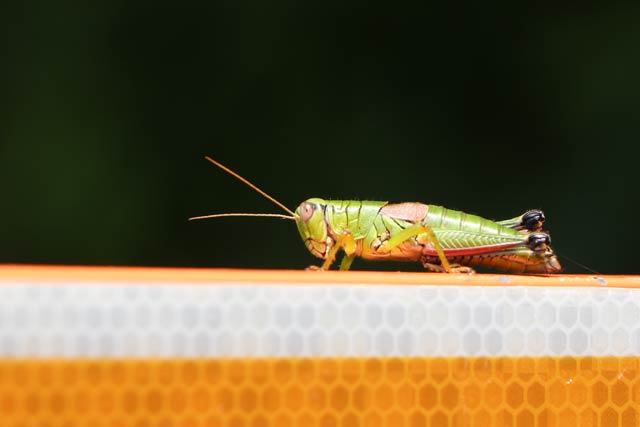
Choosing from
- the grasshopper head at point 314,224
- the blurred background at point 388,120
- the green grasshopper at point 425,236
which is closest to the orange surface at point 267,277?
the green grasshopper at point 425,236

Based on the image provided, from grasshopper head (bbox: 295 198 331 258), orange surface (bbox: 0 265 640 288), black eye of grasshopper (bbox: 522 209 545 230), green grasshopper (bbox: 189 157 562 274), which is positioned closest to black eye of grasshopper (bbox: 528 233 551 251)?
green grasshopper (bbox: 189 157 562 274)

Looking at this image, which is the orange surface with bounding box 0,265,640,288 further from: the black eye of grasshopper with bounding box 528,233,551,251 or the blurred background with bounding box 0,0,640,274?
the blurred background with bounding box 0,0,640,274

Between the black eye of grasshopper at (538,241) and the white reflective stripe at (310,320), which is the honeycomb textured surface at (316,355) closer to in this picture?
the white reflective stripe at (310,320)

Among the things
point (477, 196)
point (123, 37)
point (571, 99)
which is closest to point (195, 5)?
point (123, 37)

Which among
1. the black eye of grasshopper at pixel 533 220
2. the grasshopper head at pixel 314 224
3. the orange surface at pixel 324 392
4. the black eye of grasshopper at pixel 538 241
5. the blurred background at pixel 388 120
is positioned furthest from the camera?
the blurred background at pixel 388 120

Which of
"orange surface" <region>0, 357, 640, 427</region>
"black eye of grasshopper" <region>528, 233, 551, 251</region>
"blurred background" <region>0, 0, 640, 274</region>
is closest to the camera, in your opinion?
"orange surface" <region>0, 357, 640, 427</region>

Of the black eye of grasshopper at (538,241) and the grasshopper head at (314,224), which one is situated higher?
the black eye of grasshopper at (538,241)

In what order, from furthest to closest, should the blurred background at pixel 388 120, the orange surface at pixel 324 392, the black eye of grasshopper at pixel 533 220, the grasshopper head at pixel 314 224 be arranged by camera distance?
the blurred background at pixel 388 120 → the grasshopper head at pixel 314 224 → the black eye of grasshopper at pixel 533 220 → the orange surface at pixel 324 392

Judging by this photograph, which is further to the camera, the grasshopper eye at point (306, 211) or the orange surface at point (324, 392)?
the grasshopper eye at point (306, 211)

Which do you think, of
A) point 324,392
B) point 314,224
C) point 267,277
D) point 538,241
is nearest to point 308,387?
point 324,392
